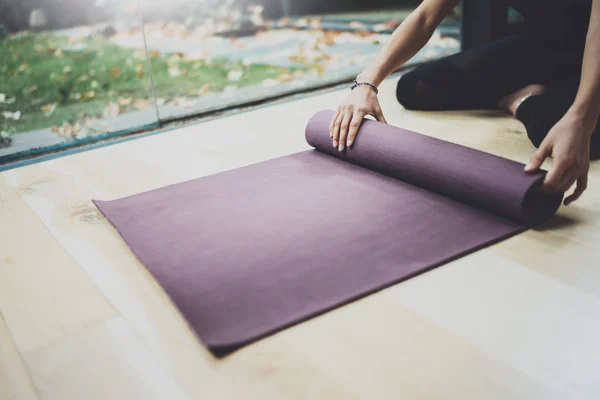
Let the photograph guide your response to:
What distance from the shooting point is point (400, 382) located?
0.88 meters

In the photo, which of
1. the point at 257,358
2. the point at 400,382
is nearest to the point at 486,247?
the point at 400,382

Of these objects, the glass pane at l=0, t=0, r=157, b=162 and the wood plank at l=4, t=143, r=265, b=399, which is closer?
the wood plank at l=4, t=143, r=265, b=399

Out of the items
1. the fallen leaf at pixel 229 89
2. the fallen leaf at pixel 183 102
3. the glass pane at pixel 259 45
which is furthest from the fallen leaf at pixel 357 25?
the fallen leaf at pixel 183 102

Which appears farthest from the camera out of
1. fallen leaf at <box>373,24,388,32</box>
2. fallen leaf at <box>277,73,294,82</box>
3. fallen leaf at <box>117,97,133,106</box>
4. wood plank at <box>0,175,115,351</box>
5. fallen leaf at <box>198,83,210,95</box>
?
fallen leaf at <box>373,24,388,32</box>

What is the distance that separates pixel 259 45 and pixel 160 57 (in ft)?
2.95

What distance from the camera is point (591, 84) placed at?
1.36m

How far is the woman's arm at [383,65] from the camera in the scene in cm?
175

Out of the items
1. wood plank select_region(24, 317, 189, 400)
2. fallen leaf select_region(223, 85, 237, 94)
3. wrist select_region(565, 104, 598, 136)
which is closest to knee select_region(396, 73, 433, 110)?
wrist select_region(565, 104, 598, 136)

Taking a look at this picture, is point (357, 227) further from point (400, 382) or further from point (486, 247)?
point (400, 382)

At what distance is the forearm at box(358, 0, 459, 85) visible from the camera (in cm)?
188

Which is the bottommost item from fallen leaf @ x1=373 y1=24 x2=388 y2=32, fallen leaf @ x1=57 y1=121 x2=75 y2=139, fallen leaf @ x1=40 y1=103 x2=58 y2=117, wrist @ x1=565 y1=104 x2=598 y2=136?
fallen leaf @ x1=57 y1=121 x2=75 y2=139

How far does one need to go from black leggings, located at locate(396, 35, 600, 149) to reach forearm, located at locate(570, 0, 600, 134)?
21.9 inches

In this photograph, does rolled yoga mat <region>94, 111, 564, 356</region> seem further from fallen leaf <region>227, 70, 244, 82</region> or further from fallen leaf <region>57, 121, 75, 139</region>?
fallen leaf <region>227, 70, 244, 82</region>

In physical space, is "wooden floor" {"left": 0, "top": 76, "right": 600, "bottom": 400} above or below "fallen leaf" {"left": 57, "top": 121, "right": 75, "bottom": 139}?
below
